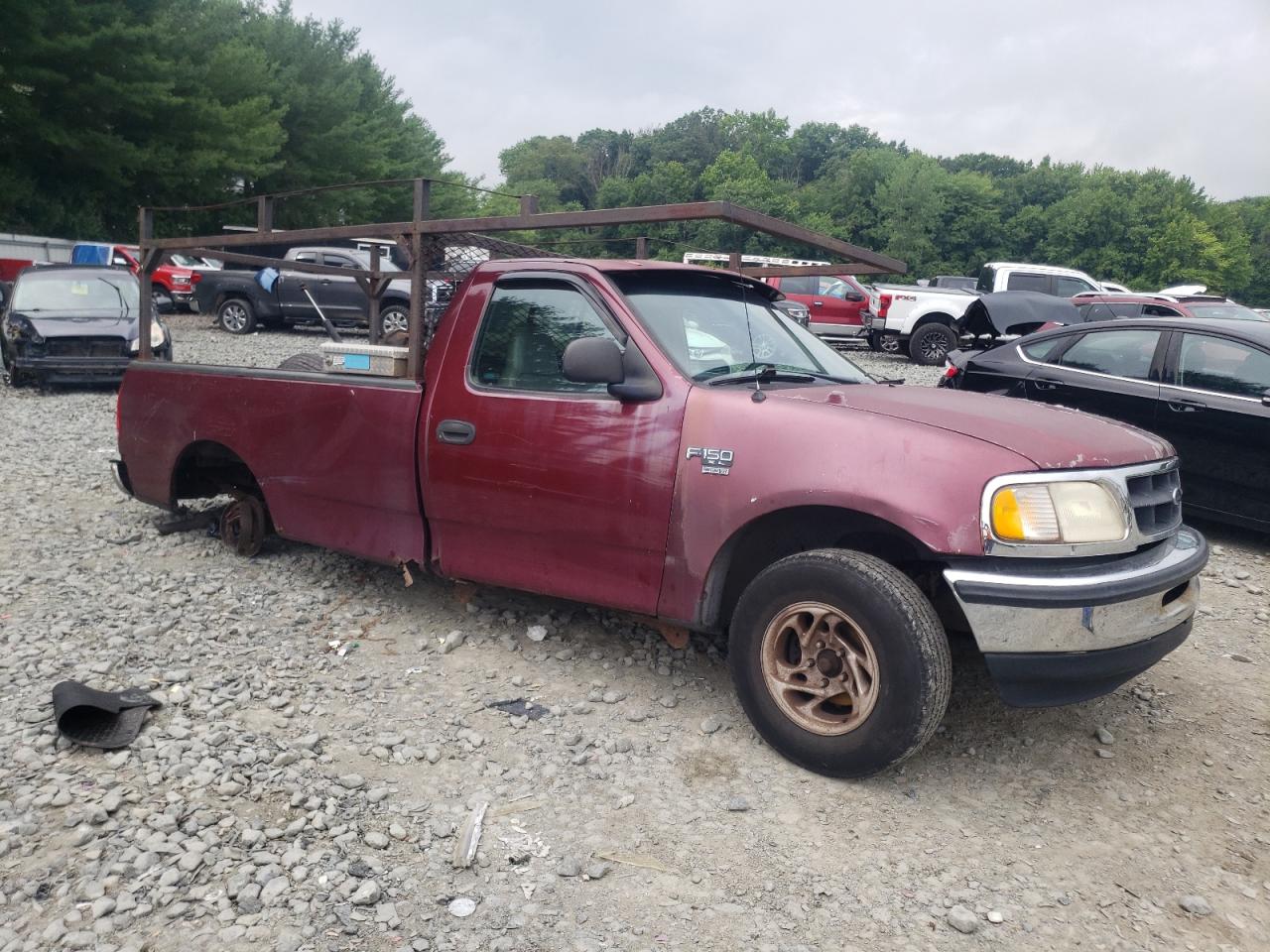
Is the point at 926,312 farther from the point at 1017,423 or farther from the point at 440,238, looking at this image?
the point at 1017,423

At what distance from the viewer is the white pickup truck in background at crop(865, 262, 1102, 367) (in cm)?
1623

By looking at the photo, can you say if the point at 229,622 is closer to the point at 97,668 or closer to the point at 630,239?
the point at 97,668

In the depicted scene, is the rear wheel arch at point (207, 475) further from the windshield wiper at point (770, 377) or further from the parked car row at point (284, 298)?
the parked car row at point (284, 298)

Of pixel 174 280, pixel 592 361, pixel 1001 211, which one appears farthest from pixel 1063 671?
pixel 1001 211

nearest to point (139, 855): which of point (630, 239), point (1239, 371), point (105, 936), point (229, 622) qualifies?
point (105, 936)

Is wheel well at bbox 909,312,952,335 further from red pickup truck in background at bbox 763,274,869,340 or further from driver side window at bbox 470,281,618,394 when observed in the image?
driver side window at bbox 470,281,618,394

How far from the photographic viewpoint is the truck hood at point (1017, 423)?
315 cm

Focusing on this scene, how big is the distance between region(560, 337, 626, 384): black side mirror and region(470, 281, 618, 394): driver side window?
277 millimetres

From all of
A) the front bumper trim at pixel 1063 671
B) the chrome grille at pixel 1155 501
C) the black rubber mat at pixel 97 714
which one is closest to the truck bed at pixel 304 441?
the black rubber mat at pixel 97 714

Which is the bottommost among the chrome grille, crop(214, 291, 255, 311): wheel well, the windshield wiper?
the chrome grille

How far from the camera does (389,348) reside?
459 cm

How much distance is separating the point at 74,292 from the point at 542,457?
38.9ft

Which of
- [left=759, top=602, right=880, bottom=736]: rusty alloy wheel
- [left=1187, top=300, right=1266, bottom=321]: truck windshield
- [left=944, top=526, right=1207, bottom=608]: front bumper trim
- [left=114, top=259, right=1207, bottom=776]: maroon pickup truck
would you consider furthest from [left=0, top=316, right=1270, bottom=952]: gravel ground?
[left=1187, top=300, right=1266, bottom=321]: truck windshield

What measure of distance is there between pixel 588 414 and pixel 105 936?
2304 millimetres
